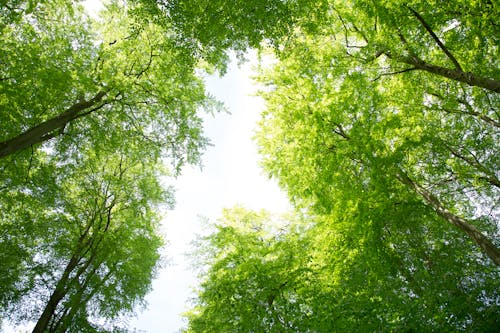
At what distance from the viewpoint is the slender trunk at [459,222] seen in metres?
7.96

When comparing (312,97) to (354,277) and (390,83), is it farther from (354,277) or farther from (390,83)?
(354,277)

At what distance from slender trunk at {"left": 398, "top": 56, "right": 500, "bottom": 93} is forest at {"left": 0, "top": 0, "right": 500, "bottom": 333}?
36 mm

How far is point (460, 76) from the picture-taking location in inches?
295

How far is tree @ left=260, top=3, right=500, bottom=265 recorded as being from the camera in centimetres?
811

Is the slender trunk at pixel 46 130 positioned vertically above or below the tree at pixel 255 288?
above

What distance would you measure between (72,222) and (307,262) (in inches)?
422

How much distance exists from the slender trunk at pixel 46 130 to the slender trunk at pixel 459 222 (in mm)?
9818

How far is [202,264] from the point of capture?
40.7 ft

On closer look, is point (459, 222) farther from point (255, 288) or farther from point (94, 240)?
point (94, 240)

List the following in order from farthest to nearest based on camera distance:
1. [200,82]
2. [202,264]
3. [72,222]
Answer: [72,222], [202,264], [200,82]

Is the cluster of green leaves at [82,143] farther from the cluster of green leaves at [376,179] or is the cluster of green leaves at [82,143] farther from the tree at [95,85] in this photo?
the cluster of green leaves at [376,179]

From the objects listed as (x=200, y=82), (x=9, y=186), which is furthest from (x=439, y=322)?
(x=9, y=186)

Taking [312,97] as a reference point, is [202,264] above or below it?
below

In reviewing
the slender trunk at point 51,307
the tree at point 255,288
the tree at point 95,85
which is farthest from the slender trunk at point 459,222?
the slender trunk at point 51,307
